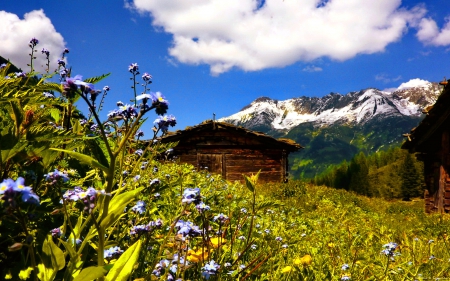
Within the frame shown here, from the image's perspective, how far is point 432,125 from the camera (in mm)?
12805

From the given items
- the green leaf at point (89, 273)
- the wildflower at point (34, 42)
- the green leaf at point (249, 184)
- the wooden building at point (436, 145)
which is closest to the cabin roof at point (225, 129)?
the wooden building at point (436, 145)

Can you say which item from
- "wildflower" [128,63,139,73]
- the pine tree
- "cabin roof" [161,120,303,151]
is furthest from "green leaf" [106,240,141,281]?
the pine tree

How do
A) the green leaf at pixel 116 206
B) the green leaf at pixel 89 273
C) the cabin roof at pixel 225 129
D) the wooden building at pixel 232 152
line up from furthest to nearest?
1. the wooden building at pixel 232 152
2. the cabin roof at pixel 225 129
3. the green leaf at pixel 116 206
4. the green leaf at pixel 89 273

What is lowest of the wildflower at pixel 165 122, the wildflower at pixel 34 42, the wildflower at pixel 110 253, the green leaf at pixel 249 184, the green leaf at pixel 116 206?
the wildflower at pixel 110 253

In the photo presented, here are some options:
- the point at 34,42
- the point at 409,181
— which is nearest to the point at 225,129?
the point at 34,42

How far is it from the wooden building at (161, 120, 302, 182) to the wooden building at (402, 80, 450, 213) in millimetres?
7784

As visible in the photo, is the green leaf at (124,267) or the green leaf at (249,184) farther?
the green leaf at (249,184)

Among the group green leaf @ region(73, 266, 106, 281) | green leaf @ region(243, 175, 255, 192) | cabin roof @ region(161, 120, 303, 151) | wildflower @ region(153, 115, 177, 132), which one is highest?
cabin roof @ region(161, 120, 303, 151)

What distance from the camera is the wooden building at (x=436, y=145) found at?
461 inches

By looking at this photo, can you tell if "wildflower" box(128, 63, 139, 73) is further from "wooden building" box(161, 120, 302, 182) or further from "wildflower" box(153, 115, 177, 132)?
"wooden building" box(161, 120, 302, 182)

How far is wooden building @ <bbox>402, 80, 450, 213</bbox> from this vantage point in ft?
38.5

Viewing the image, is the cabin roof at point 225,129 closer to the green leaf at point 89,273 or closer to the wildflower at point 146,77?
the wildflower at point 146,77

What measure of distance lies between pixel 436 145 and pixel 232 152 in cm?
1103

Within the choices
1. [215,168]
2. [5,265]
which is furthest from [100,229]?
[215,168]
